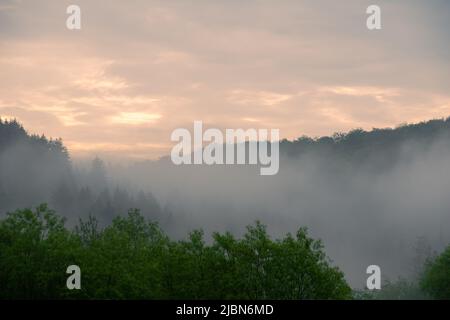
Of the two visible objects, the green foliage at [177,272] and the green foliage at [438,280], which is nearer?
the green foliage at [177,272]

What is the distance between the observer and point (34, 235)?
5406 cm

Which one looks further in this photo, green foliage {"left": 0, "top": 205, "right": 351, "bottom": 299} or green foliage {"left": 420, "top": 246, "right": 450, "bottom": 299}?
green foliage {"left": 420, "top": 246, "right": 450, "bottom": 299}

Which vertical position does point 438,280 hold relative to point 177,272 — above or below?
below

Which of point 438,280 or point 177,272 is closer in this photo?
point 177,272

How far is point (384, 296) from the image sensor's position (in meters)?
111

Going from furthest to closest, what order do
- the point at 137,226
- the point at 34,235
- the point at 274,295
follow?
the point at 137,226 → the point at 34,235 → the point at 274,295

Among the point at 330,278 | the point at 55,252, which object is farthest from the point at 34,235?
the point at 330,278
